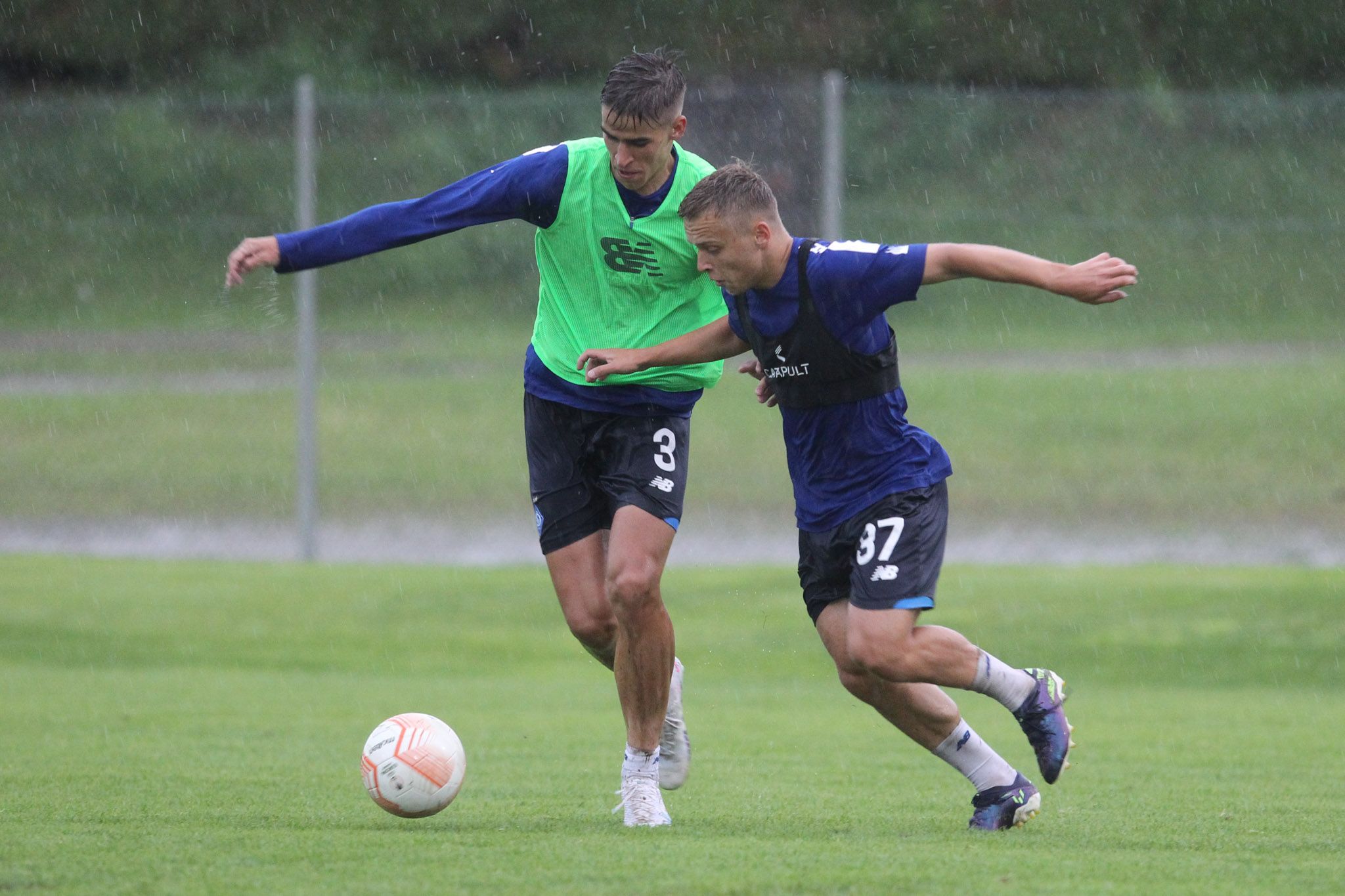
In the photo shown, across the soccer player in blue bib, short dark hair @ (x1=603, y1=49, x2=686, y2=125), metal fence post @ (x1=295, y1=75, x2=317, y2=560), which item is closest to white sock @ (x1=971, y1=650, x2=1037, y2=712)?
the soccer player in blue bib

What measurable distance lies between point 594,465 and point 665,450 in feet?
1.00

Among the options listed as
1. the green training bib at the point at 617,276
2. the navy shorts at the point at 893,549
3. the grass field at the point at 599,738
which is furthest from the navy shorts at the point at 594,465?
the grass field at the point at 599,738

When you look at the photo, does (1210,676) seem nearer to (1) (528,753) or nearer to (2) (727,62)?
(1) (528,753)

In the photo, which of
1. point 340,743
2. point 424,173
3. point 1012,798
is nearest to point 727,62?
point 424,173

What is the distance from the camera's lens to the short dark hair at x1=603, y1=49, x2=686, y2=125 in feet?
17.3

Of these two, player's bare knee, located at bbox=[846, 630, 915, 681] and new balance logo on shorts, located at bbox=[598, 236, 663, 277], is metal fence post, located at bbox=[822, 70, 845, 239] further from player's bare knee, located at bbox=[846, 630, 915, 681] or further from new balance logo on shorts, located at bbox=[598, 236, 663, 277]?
player's bare knee, located at bbox=[846, 630, 915, 681]

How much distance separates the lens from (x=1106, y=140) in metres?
12.7

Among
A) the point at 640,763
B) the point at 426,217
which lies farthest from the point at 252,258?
the point at 640,763

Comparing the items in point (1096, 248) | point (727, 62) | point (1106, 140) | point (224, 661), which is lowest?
point (224, 661)

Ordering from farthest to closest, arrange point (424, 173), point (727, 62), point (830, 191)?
point (727, 62), point (424, 173), point (830, 191)

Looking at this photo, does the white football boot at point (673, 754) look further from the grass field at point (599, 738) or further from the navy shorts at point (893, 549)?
the navy shorts at point (893, 549)

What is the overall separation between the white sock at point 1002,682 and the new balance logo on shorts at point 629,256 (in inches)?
66.1

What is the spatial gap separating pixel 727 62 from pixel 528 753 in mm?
18282

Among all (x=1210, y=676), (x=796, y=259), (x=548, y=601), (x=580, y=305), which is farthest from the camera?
(x=548, y=601)
